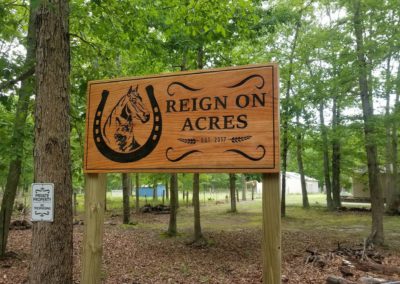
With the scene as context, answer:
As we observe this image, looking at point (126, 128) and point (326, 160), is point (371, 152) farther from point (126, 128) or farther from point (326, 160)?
point (326, 160)

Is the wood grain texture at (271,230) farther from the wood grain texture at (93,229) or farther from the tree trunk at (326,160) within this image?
the tree trunk at (326,160)

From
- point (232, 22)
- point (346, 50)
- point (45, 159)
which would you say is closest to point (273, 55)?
point (346, 50)

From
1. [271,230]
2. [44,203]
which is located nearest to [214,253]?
[44,203]

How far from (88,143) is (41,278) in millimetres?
1485

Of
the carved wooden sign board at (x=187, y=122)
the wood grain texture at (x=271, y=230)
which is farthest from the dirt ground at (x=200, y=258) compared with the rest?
the carved wooden sign board at (x=187, y=122)

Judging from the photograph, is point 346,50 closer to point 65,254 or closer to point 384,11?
point 384,11

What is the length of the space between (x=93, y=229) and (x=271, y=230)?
162 cm

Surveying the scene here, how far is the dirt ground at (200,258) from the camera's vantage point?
7.69m

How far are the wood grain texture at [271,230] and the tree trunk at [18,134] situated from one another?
3984 millimetres

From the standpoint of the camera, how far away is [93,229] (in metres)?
3.38

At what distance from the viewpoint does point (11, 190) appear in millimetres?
8562

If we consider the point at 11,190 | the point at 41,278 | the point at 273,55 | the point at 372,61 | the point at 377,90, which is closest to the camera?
the point at 41,278

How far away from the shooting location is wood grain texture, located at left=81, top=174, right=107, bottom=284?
3318 mm

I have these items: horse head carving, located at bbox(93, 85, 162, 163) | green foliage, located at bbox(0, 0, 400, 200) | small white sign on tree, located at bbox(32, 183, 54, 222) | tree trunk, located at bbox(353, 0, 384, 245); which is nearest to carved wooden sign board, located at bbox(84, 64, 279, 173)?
horse head carving, located at bbox(93, 85, 162, 163)
